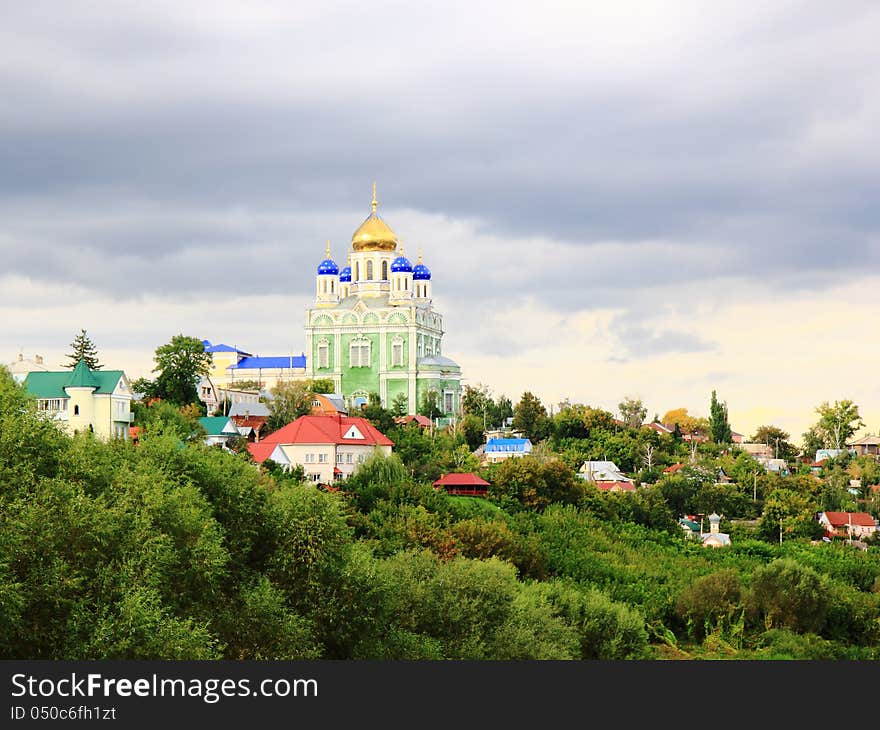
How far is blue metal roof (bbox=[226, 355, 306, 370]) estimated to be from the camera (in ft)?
244

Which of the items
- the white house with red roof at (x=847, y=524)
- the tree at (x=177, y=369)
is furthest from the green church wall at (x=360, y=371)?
the white house with red roof at (x=847, y=524)

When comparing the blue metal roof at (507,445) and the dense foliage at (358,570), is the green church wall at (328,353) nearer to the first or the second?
the blue metal roof at (507,445)

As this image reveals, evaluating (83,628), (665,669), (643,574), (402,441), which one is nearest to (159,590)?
(83,628)

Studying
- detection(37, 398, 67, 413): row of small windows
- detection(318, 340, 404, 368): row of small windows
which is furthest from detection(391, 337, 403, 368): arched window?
detection(37, 398, 67, 413): row of small windows

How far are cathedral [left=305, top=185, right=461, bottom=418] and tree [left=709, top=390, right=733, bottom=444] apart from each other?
1380 centimetres

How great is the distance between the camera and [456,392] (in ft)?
233

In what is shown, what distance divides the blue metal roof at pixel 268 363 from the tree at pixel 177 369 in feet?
76.2

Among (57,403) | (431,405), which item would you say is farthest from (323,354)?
(57,403)

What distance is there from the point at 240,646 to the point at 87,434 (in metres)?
6.14

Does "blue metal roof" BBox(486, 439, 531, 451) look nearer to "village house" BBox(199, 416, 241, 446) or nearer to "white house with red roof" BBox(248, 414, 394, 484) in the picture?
"white house with red roof" BBox(248, 414, 394, 484)

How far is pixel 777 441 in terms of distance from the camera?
7356 centimetres

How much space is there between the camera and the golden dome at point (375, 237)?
73438 mm

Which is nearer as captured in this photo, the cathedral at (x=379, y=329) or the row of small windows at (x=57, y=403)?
the row of small windows at (x=57, y=403)

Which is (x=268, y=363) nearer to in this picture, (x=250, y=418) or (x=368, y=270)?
(x=368, y=270)
